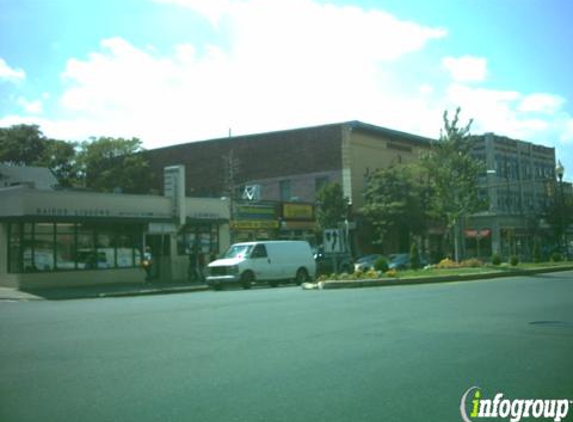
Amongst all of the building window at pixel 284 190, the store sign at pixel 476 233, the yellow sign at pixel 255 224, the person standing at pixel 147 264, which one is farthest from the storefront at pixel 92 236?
the store sign at pixel 476 233

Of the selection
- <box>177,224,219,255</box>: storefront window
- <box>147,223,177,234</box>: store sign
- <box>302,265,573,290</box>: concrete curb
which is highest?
<box>147,223,177,234</box>: store sign

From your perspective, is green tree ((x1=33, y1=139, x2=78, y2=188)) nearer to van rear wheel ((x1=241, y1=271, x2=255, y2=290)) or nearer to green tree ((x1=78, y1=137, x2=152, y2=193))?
green tree ((x1=78, y1=137, x2=152, y2=193))

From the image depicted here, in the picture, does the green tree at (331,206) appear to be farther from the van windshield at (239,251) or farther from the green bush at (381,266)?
the van windshield at (239,251)

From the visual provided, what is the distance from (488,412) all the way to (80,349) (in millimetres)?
6330

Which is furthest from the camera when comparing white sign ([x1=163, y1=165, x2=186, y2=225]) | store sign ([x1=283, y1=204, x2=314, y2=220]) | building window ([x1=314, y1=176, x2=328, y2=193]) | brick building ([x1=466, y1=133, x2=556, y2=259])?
brick building ([x1=466, y1=133, x2=556, y2=259])

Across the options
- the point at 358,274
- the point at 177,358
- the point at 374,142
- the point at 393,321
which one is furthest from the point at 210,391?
the point at 374,142

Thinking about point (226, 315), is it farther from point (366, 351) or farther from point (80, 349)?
point (366, 351)

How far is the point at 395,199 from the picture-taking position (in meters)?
49.0

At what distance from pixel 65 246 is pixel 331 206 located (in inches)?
792

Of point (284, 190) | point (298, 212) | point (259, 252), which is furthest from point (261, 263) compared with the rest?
point (284, 190)

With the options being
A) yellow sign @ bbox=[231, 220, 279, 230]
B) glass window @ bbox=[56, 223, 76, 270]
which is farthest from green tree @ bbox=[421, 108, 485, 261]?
glass window @ bbox=[56, 223, 76, 270]

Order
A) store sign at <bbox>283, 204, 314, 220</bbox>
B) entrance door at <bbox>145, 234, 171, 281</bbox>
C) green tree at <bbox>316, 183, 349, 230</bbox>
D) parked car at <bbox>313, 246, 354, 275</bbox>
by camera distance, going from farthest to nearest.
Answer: green tree at <bbox>316, 183, 349, 230</bbox>, store sign at <bbox>283, 204, 314, 220</bbox>, entrance door at <bbox>145, 234, 171, 281</bbox>, parked car at <bbox>313, 246, 354, 275</bbox>

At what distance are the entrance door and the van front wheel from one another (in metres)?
9.03

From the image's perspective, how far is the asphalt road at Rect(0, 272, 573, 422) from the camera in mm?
6777
